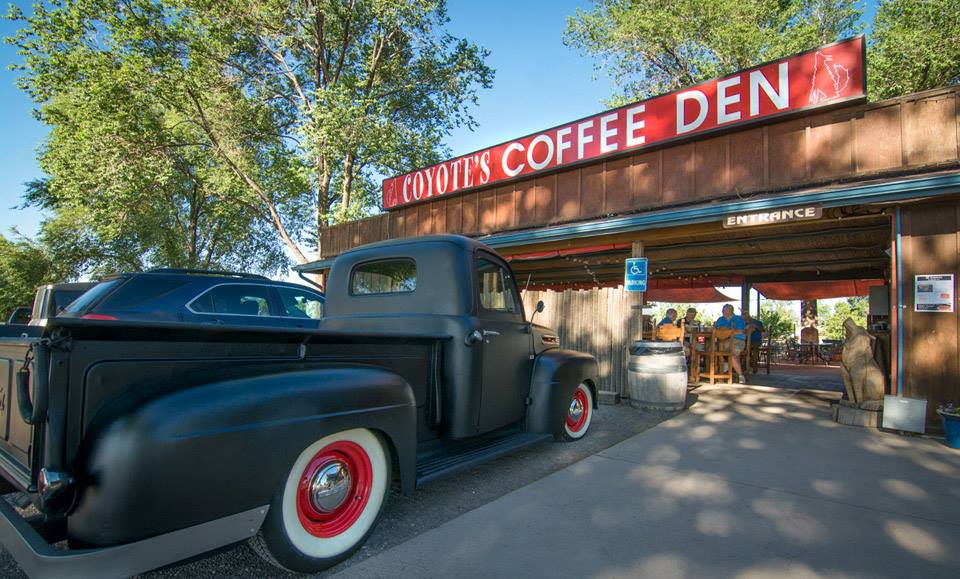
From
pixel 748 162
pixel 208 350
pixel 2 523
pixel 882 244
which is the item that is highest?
pixel 748 162

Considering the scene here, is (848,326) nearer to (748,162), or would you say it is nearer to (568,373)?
(748,162)

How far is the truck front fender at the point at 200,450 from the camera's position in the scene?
179 centimetres

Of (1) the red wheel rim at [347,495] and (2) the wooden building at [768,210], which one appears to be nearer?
(1) the red wheel rim at [347,495]

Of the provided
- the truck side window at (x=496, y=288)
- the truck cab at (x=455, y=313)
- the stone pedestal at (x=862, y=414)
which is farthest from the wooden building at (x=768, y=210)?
the truck cab at (x=455, y=313)

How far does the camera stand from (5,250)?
81.8 feet

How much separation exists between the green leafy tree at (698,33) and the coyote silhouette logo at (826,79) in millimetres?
14320

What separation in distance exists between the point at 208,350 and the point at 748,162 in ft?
25.1

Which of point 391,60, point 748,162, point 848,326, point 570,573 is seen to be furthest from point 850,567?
point 391,60

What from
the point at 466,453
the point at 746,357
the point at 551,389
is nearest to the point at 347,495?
the point at 466,453

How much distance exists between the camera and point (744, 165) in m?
7.43

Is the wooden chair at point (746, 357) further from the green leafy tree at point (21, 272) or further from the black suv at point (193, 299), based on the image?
the green leafy tree at point (21, 272)

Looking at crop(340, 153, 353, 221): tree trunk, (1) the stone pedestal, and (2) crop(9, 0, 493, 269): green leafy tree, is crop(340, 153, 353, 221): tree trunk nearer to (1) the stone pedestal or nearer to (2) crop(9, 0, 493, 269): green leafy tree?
(2) crop(9, 0, 493, 269): green leafy tree

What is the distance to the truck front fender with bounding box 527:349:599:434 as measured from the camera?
4.46 meters

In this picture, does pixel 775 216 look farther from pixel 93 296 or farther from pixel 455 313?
pixel 93 296
